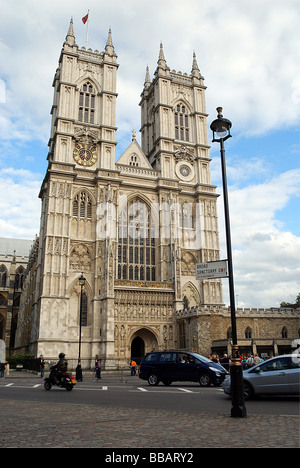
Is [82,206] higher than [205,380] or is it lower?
higher

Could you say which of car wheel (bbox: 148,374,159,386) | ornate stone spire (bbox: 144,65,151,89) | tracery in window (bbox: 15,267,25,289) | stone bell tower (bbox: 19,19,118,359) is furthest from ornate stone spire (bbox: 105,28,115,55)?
tracery in window (bbox: 15,267,25,289)

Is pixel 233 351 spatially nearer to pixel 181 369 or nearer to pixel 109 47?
pixel 181 369

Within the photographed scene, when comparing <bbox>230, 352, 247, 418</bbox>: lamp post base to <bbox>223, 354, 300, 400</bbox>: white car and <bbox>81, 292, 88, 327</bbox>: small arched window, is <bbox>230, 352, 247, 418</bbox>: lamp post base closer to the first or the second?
<bbox>223, 354, 300, 400</bbox>: white car

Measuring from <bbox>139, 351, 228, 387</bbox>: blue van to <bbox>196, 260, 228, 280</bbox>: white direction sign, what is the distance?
8350 mm

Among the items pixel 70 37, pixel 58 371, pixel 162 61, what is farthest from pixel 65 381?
pixel 162 61

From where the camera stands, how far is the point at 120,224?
140 feet

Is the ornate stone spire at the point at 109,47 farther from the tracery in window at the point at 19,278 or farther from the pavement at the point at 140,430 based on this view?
the pavement at the point at 140,430

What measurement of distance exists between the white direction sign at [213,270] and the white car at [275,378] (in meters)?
3.80

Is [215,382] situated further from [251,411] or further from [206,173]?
[206,173]

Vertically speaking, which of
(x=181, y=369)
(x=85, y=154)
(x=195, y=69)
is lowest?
(x=181, y=369)

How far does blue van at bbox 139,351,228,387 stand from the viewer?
56.4 feet

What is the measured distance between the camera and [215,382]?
17094 mm

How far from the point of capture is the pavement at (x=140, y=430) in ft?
19.2

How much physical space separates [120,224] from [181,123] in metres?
16.4
